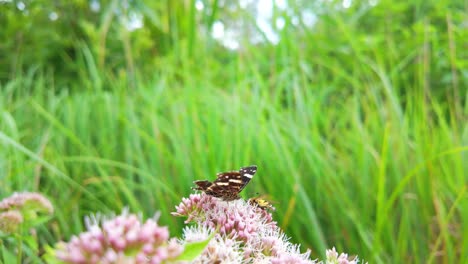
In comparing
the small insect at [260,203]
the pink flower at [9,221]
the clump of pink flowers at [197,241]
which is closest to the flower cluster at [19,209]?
the pink flower at [9,221]

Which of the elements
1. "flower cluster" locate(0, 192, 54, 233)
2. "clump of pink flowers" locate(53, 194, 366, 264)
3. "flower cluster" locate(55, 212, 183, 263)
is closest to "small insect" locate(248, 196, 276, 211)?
"clump of pink flowers" locate(53, 194, 366, 264)

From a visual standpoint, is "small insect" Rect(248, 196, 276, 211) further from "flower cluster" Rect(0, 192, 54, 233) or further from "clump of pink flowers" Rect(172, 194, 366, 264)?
"flower cluster" Rect(0, 192, 54, 233)

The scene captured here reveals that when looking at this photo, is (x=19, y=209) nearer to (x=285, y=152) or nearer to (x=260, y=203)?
(x=260, y=203)

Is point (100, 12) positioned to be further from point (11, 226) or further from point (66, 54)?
point (11, 226)

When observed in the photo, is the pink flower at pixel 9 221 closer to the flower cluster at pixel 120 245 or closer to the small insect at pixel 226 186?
the small insect at pixel 226 186

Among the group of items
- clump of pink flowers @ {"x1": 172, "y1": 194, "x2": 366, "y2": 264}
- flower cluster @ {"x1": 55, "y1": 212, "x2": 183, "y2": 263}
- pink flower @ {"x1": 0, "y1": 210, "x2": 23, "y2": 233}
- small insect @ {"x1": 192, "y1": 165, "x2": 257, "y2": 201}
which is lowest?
clump of pink flowers @ {"x1": 172, "y1": 194, "x2": 366, "y2": 264}

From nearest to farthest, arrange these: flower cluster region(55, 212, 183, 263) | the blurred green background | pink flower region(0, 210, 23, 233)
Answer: flower cluster region(55, 212, 183, 263)
pink flower region(0, 210, 23, 233)
the blurred green background
